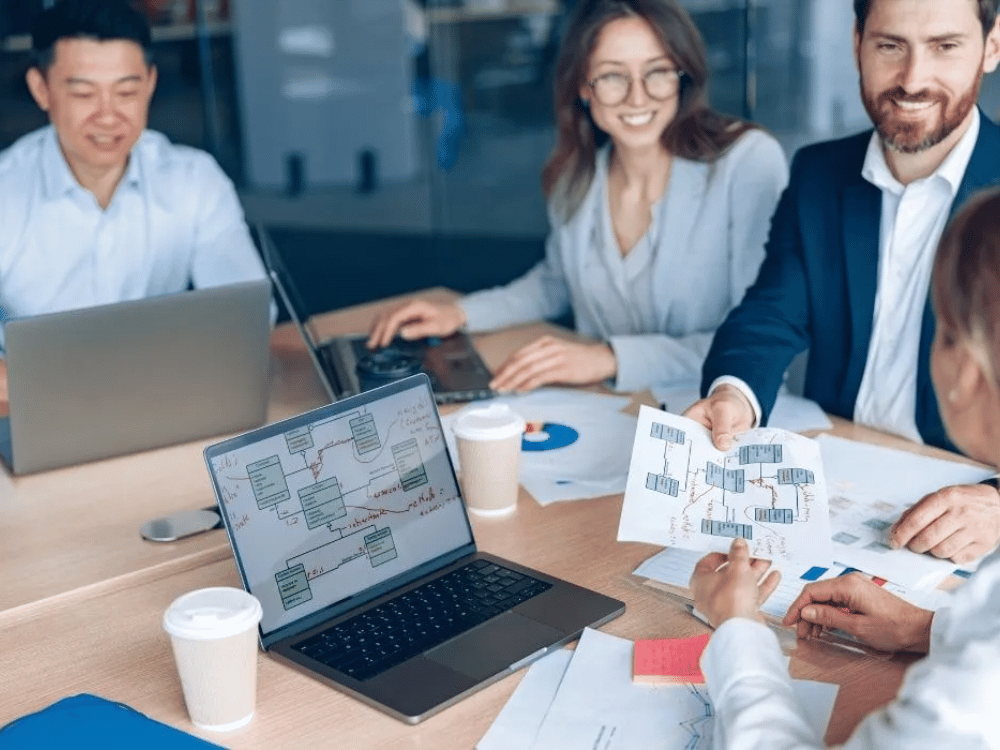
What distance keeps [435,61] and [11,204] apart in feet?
9.96

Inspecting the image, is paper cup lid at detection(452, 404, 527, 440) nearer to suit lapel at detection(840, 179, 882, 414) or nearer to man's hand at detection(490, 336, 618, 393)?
man's hand at detection(490, 336, 618, 393)

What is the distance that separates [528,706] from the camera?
119 cm

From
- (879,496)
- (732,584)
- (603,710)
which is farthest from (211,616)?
(879,496)

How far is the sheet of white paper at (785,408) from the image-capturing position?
6.28 feet

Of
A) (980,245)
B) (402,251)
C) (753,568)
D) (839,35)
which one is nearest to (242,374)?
(753,568)

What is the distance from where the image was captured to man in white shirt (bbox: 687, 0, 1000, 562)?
6.29 feet

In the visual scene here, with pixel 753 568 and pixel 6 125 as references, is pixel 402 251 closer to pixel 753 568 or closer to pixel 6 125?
pixel 6 125

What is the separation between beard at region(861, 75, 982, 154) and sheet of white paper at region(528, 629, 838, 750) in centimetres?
106

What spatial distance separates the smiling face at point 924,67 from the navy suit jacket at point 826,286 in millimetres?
85

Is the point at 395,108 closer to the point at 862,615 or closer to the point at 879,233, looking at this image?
the point at 879,233

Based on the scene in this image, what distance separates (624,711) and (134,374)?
938 mm

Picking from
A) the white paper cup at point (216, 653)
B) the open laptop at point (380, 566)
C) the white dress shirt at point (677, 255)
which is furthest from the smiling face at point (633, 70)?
the white paper cup at point (216, 653)

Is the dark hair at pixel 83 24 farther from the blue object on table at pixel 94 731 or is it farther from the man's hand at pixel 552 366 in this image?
the blue object on table at pixel 94 731

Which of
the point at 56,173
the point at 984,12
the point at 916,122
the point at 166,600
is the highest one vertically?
the point at 984,12
